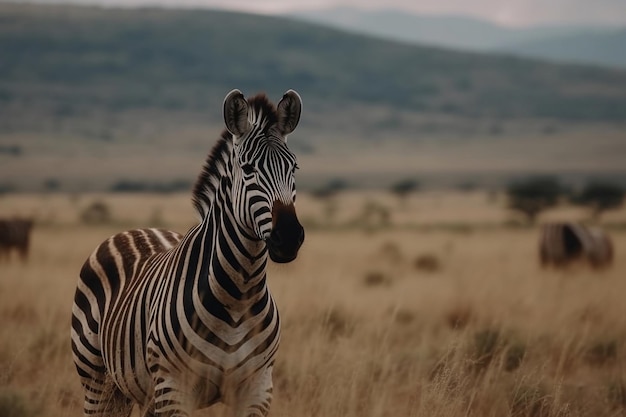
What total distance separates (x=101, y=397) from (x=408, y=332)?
5573 mm

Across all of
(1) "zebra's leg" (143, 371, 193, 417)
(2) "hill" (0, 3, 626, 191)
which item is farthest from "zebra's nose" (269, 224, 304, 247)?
(2) "hill" (0, 3, 626, 191)

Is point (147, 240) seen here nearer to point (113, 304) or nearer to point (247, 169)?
point (113, 304)

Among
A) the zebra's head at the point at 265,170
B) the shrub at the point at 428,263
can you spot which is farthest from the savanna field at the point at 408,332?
the zebra's head at the point at 265,170

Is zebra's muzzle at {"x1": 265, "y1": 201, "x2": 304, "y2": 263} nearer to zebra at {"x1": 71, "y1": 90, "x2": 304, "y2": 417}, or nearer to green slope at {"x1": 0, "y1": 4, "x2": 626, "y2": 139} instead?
zebra at {"x1": 71, "y1": 90, "x2": 304, "y2": 417}

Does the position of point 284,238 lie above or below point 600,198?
above

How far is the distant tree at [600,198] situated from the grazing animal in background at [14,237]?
77.6 ft

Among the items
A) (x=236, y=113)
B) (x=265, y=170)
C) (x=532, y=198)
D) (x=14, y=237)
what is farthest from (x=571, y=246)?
(x=532, y=198)

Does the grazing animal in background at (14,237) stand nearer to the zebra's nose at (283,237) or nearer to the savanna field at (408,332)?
the savanna field at (408,332)

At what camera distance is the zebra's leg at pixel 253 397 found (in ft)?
15.6

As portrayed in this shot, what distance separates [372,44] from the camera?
174 m

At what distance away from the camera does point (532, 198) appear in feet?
117

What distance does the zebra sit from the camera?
464 centimetres

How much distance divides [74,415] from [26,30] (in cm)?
15602

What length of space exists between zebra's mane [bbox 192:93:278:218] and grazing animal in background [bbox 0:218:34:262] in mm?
12753
